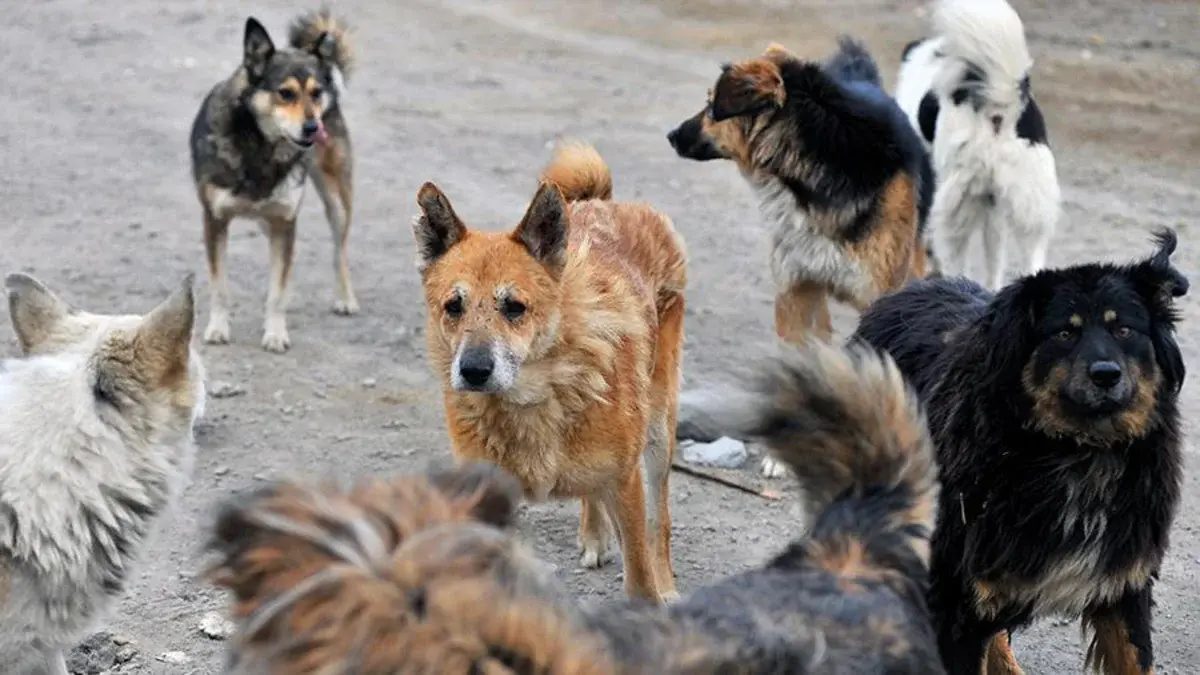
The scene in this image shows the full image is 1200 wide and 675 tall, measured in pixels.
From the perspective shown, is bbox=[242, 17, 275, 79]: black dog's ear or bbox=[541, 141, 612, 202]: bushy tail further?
bbox=[242, 17, 275, 79]: black dog's ear

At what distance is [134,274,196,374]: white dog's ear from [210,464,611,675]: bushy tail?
71.0 inches

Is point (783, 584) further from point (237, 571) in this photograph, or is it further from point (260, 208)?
point (260, 208)

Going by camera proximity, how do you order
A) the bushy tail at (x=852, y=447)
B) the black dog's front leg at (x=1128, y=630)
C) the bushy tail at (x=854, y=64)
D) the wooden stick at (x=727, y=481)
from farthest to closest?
1. the bushy tail at (x=854, y=64)
2. the wooden stick at (x=727, y=481)
3. the black dog's front leg at (x=1128, y=630)
4. the bushy tail at (x=852, y=447)

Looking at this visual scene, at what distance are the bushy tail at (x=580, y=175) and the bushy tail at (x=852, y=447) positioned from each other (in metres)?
2.54

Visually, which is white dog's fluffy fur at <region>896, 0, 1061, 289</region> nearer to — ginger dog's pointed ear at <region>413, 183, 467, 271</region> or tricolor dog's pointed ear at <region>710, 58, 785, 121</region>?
tricolor dog's pointed ear at <region>710, 58, 785, 121</region>

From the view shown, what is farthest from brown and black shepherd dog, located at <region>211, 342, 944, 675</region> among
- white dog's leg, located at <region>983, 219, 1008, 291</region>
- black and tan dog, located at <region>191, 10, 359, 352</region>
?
black and tan dog, located at <region>191, 10, 359, 352</region>

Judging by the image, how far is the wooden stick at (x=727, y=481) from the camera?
21.5 feet

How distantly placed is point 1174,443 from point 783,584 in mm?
1782

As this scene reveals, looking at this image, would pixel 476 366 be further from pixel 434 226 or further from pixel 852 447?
pixel 852 447

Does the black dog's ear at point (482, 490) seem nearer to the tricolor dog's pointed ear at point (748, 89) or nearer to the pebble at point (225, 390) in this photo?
the tricolor dog's pointed ear at point (748, 89)

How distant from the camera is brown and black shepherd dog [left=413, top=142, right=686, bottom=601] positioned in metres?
5.00

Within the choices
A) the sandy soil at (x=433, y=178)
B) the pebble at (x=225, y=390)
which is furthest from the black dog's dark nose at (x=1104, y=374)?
the pebble at (x=225, y=390)

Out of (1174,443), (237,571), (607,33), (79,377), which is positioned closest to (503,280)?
(79,377)

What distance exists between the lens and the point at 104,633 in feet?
16.9
